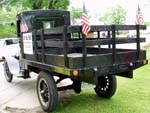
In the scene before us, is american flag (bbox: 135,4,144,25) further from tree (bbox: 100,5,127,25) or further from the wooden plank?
tree (bbox: 100,5,127,25)

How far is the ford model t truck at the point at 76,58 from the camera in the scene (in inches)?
236

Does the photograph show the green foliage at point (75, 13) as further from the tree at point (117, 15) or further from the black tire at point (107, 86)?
the tree at point (117, 15)

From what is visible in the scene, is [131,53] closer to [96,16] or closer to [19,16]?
[19,16]

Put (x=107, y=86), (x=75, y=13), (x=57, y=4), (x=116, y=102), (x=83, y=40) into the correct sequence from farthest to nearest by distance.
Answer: (x=75, y=13) → (x=57, y=4) → (x=107, y=86) → (x=116, y=102) → (x=83, y=40)

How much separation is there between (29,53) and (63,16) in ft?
6.54

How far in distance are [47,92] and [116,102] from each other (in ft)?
5.55

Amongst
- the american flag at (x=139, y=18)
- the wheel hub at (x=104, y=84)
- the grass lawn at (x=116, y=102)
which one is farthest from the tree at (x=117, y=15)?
the american flag at (x=139, y=18)

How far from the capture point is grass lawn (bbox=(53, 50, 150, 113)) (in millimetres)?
6977

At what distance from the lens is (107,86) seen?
7.93 m

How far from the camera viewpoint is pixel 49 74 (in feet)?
22.9

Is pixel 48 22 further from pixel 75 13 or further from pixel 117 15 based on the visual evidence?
pixel 117 15

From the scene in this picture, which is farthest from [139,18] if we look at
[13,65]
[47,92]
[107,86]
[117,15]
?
[117,15]

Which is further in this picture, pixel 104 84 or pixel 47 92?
pixel 104 84

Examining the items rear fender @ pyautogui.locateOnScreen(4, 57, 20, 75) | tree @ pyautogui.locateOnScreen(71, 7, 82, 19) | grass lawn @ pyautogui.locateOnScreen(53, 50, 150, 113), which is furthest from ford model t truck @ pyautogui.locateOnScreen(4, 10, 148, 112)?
tree @ pyautogui.locateOnScreen(71, 7, 82, 19)
